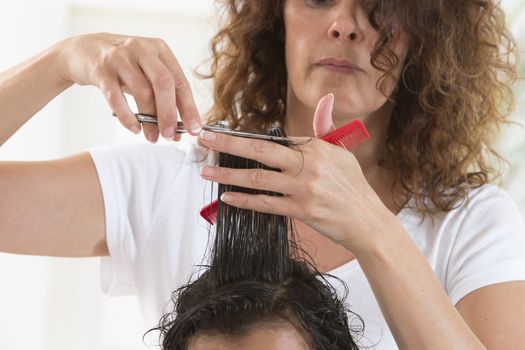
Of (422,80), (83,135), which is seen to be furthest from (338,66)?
(83,135)

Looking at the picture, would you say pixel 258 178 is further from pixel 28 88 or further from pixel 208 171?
pixel 28 88

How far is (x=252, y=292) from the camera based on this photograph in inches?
44.8

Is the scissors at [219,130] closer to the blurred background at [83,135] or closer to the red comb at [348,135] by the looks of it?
the red comb at [348,135]

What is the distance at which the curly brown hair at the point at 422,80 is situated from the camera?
5.13 feet

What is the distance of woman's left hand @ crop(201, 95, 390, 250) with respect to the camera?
1084mm

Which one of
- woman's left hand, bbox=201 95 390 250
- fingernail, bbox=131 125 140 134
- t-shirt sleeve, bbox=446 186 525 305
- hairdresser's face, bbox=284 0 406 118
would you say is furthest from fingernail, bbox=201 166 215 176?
t-shirt sleeve, bbox=446 186 525 305

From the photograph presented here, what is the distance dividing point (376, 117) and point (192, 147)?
38cm

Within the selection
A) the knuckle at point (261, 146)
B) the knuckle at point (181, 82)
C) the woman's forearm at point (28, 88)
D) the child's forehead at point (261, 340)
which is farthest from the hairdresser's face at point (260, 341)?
the woman's forearm at point (28, 88)

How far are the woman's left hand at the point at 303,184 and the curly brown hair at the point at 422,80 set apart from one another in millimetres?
442

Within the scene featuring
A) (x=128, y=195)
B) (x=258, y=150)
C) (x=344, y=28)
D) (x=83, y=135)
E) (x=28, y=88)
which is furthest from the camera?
(x=83, y=135)

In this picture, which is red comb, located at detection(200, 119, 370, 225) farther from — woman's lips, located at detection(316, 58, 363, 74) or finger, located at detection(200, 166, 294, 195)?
woman's lips, located at detection(316, 58, 363, 74)

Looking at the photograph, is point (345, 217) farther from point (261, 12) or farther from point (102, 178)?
point (261, 12)

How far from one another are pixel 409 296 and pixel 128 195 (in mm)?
659

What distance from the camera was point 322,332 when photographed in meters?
1.16
